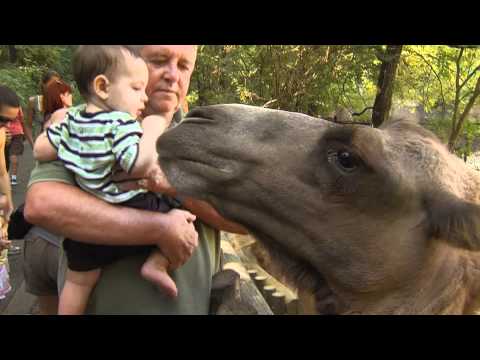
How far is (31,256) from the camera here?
195 centimetres

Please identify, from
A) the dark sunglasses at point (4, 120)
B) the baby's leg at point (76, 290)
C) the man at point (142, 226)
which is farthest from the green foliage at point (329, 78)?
the baby's leg at point (76, 290)

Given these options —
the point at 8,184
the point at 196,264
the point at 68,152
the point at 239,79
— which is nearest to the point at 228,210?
the point at 196,264

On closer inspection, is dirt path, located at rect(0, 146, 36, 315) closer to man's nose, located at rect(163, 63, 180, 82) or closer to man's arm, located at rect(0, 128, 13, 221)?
man's arm, located at rect(0, 128, 13, 221)

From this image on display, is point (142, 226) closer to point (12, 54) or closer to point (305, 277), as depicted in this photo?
point (305, 277)

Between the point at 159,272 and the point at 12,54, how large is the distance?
3.88ft

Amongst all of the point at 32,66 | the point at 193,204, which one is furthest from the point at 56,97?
the point at 193,204

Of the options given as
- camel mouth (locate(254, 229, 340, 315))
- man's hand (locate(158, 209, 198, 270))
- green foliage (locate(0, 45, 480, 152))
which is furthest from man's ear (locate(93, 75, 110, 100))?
A: green foliage (locate(0, 45, 480, 152))

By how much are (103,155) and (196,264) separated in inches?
22.9

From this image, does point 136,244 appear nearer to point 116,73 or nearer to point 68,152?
point 68,152

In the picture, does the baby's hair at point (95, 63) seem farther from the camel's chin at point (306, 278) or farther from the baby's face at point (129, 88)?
the camel's chin at point (306, 278)

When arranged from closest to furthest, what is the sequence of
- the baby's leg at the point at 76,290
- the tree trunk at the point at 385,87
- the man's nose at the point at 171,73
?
the baby's leg at the point at 76,290, the man's nose at the point at 171,73, the tree trunk at the point at 385,87

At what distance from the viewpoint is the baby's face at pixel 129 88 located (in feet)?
5.16

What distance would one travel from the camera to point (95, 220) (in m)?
1.56

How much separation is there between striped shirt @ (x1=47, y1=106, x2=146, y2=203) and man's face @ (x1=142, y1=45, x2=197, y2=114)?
224 millimetres
